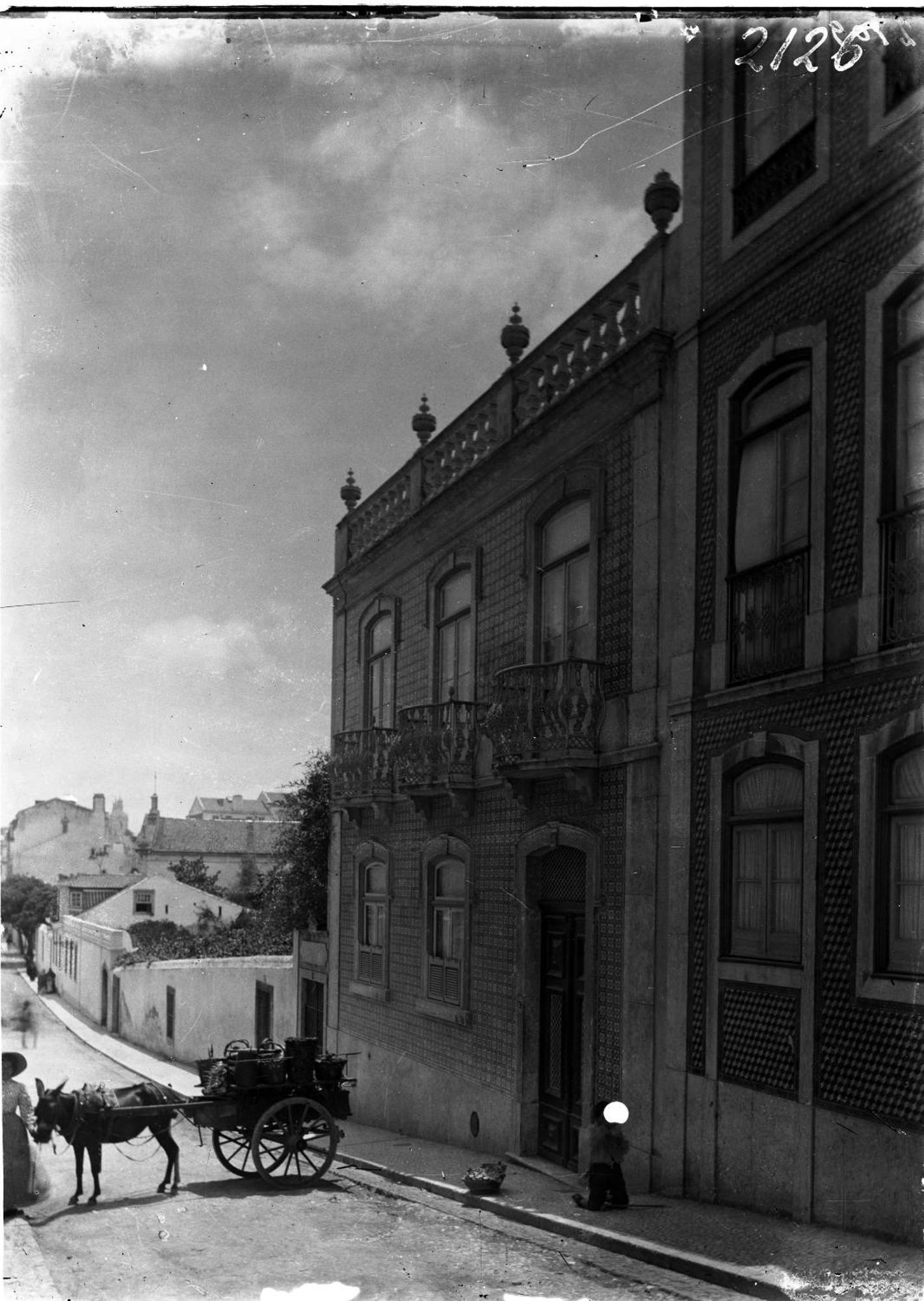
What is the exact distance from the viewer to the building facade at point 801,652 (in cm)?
636

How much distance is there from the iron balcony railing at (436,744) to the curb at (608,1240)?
2.82 meters

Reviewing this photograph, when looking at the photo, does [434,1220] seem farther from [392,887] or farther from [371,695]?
[371,695]

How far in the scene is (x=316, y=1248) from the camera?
6918 millimetres

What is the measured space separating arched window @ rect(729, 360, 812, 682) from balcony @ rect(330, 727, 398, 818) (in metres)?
2.80

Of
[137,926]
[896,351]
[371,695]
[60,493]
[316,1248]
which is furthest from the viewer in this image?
[137,926]

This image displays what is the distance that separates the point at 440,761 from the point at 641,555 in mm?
2280

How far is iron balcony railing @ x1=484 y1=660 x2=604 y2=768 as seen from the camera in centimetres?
846

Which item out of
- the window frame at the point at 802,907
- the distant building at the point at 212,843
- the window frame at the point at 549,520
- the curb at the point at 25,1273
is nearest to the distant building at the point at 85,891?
the distant building at the point at 212,843

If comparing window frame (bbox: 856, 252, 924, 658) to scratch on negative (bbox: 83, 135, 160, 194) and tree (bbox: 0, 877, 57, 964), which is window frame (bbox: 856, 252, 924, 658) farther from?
tree (bbox: 0, 877, 57, 964)

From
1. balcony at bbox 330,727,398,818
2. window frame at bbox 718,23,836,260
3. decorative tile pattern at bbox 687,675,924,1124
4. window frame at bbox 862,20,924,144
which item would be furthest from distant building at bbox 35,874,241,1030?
window frame at bbox 862,20,924,144

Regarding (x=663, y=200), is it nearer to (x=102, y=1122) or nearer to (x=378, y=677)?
(x=378, y=677)

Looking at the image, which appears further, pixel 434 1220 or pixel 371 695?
pixel 371 695

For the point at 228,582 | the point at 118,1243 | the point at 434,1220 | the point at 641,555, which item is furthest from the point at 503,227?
the point at 118,1243

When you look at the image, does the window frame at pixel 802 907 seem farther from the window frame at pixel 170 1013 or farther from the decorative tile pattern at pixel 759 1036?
the window frame at pixel 170 1013
